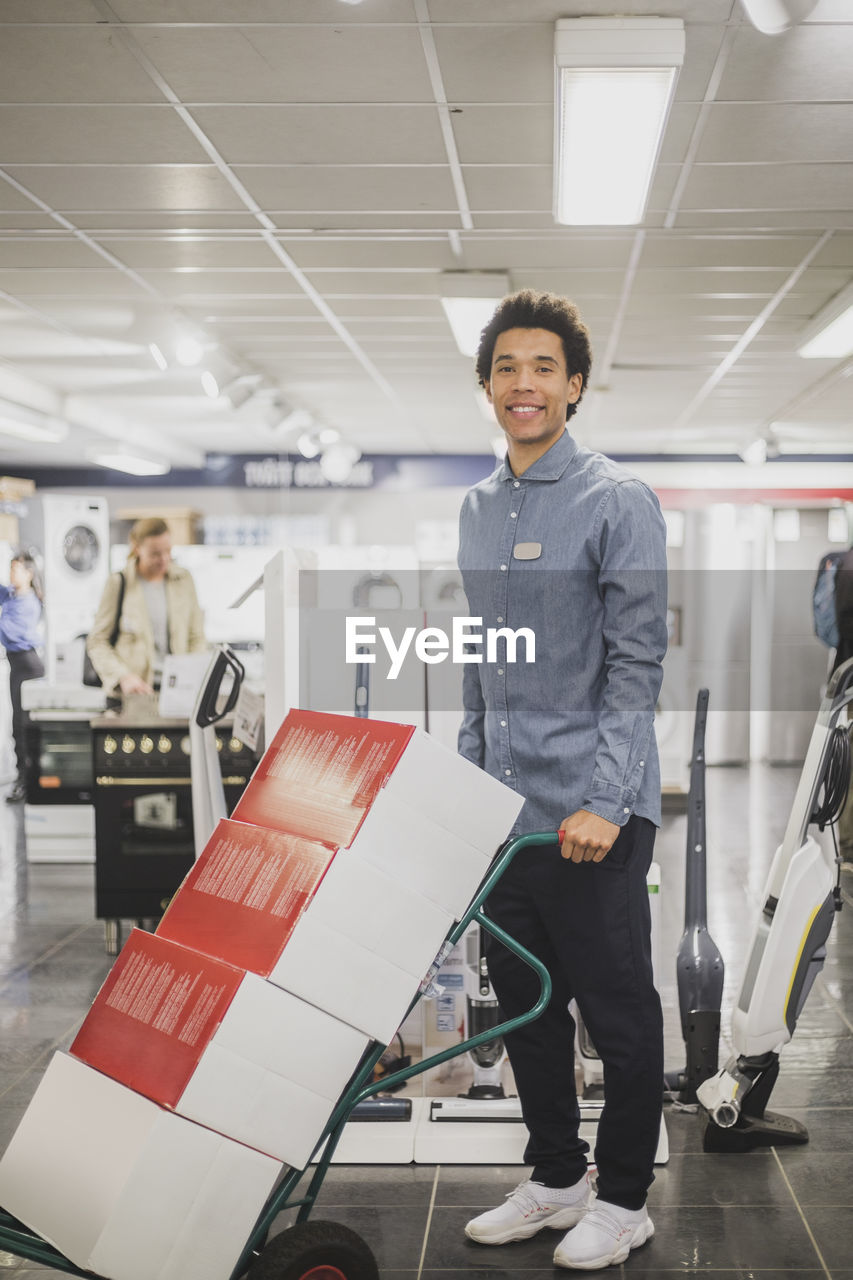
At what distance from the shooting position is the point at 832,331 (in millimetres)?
6488

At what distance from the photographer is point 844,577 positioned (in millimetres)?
5703

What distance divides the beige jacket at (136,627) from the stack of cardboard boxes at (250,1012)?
3.45 metres

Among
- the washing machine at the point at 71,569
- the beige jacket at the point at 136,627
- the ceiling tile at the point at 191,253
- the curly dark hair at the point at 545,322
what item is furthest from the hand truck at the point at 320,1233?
the washing machine at the point at 71,569

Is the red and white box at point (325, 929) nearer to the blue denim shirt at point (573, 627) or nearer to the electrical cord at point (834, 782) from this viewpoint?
the blue denim shirt at point (573, 627)

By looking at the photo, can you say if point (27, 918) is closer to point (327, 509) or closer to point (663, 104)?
point (663, 104)

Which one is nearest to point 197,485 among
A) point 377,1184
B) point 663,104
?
point 663,104

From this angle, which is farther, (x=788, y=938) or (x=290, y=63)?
(x=290, y=63)

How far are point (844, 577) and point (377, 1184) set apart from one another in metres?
3.98

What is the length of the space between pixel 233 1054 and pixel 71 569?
9.32 meters

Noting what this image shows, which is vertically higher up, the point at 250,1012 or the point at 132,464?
the point at 132,464

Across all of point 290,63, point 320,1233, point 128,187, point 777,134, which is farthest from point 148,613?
point 320,1233

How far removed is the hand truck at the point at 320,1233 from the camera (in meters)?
1.82

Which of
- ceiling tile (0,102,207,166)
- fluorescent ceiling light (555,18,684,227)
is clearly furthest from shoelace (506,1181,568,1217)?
ceiling tile (0,102,207,166)

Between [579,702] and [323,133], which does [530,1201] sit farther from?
[323,133]
